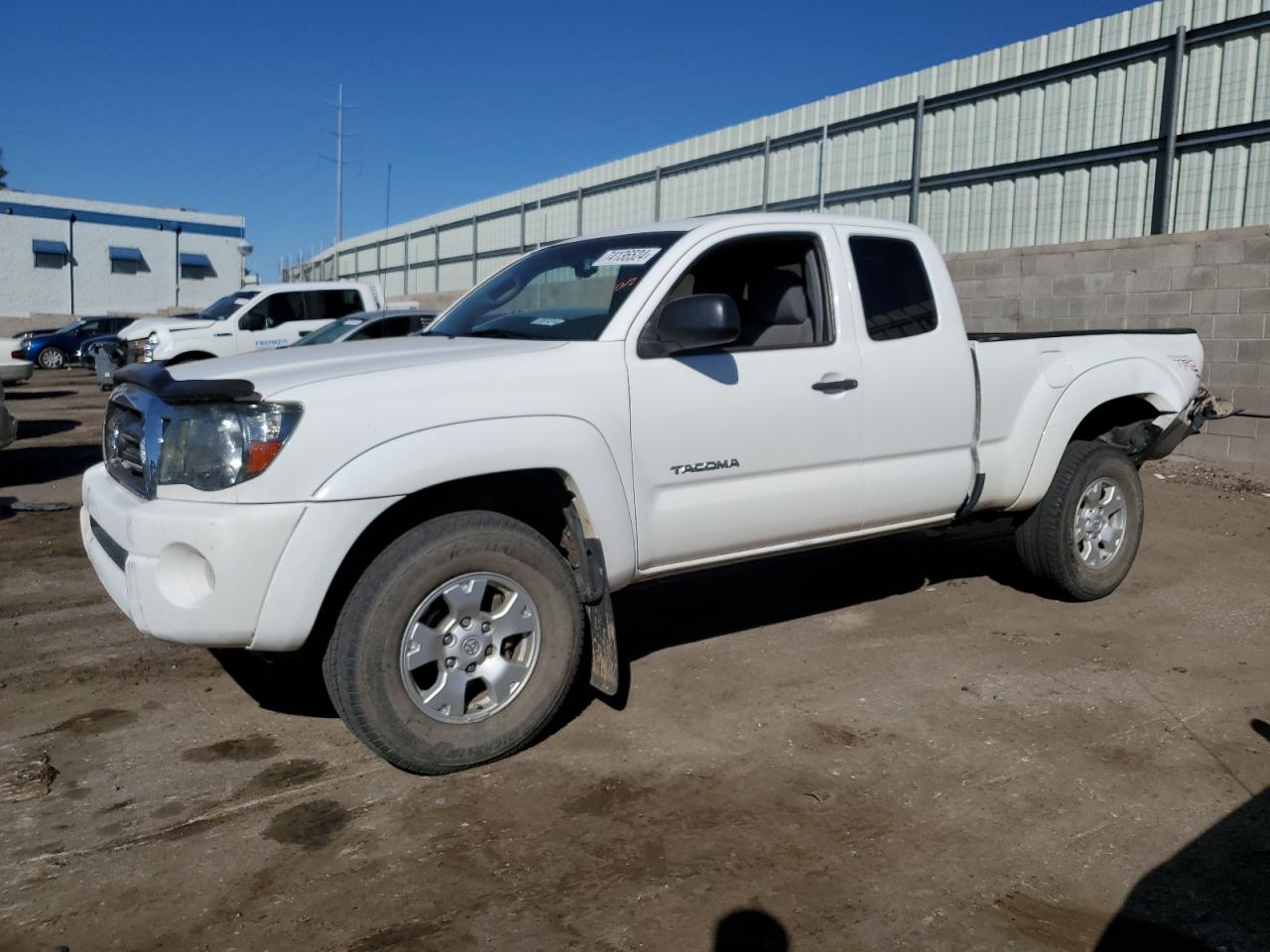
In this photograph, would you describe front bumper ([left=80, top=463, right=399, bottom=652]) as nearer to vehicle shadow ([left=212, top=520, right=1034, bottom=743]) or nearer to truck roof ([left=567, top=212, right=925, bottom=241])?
vehicle shadow ([left=212, top=520, right=1034, bottom=743])

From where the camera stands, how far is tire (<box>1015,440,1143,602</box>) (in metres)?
5.76

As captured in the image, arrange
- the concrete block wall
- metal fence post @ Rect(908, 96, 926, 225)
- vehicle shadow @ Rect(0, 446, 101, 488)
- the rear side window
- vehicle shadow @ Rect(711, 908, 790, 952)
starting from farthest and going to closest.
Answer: metal fence post @ Rect(908, 96, 926, 225) → vehicle shadow @ Rect(0, 446, 101, 488) → the concrete block wall → the rear side window → vehicle shadow @ Rect(711, 908, 790, 952)

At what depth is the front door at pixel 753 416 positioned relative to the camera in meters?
4.20

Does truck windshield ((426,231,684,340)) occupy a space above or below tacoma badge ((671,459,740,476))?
above

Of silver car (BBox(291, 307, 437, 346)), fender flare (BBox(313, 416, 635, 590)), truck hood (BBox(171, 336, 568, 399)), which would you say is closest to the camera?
fender flare (BBox(313, 416, 635, 590))

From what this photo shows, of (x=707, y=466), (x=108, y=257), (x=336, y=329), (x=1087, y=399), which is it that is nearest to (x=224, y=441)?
(x=707, y=466)

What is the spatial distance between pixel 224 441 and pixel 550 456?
107 cm

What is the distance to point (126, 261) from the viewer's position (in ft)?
153

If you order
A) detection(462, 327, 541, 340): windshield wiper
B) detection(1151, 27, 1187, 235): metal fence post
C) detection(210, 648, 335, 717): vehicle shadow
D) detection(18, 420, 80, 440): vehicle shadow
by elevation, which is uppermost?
detection(1151, 27, 1187, 235): metal fence post

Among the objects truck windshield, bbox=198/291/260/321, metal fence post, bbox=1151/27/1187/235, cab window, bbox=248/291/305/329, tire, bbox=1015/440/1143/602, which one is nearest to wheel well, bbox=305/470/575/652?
tire, bbox=1015/440/1143/602

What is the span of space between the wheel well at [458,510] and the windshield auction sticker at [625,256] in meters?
1.07

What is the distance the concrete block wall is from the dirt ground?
3.91m

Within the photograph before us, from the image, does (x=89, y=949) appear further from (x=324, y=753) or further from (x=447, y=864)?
(x=324, y=753)

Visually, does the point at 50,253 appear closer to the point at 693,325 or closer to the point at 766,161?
the point at 766,161
